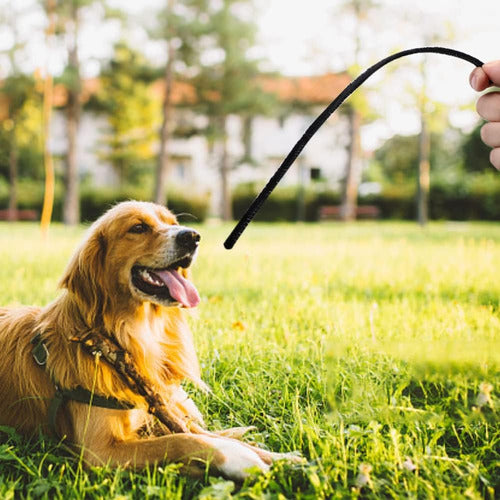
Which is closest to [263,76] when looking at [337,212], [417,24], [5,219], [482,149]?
[337,212]

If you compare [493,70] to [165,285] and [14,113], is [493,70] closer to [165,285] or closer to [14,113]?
[165,285]

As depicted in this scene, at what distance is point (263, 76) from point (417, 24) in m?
10.9

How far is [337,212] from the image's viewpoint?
32.5m

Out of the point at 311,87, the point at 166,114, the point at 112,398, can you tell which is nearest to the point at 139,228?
the point at 112,398

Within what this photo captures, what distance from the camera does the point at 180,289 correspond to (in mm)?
2898

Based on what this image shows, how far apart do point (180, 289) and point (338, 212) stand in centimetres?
2990

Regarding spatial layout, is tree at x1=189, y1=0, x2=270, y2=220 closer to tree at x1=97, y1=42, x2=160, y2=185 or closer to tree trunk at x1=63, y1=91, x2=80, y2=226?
tree at x1=97, y1=42, x2=160, y2=185

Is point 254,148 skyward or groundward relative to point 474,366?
skyward

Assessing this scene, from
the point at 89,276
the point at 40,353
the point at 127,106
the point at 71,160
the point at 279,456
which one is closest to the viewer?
the point at 279,456

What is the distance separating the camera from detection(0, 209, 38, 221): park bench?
3195cm

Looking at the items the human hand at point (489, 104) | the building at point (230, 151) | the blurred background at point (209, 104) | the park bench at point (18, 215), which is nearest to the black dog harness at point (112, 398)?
the human hand at point (489, 104)

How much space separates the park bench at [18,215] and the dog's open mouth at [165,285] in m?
31.5

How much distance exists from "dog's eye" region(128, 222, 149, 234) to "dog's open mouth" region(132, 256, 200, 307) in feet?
0.64

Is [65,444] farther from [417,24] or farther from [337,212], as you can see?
[337,212]
